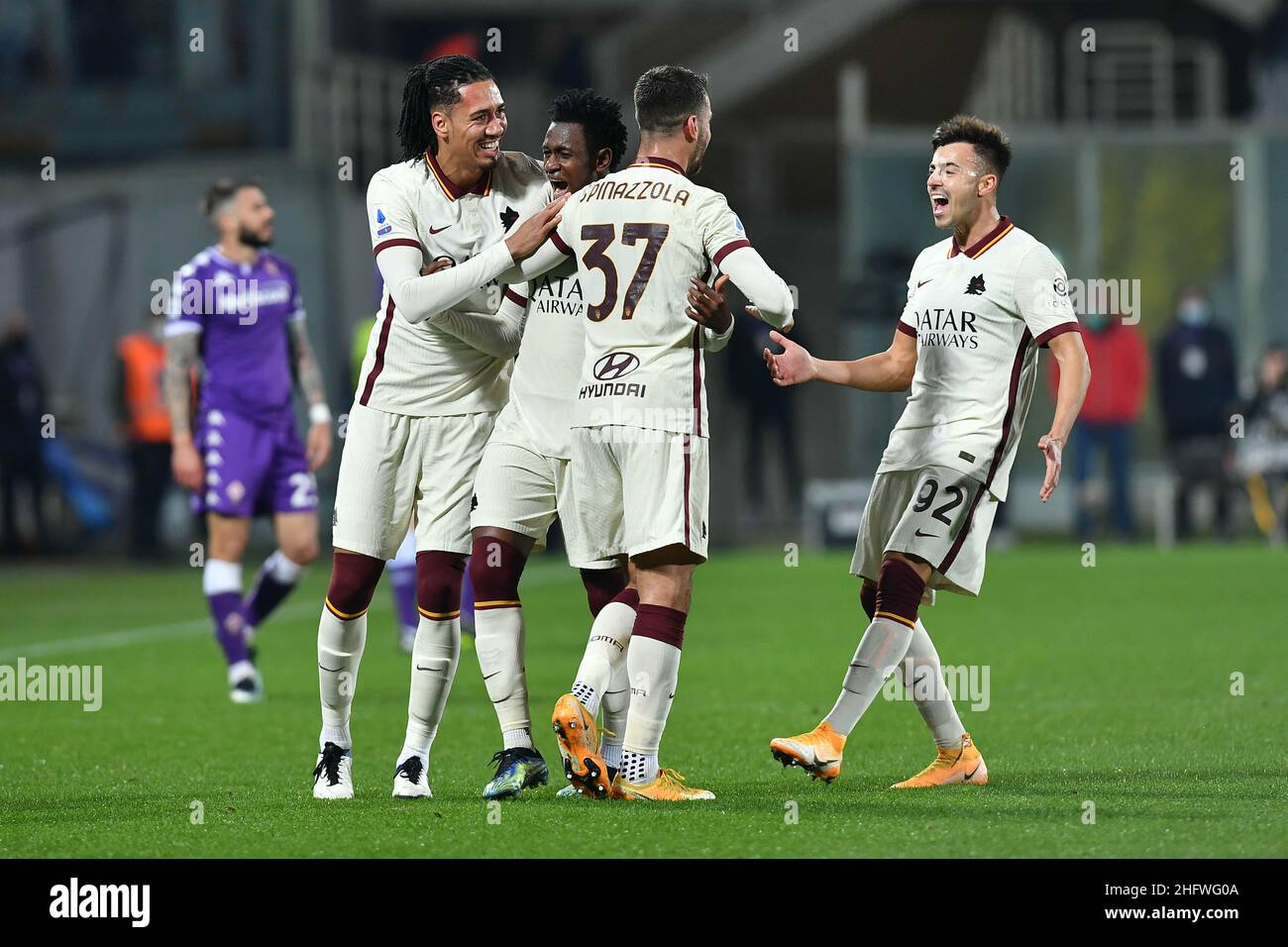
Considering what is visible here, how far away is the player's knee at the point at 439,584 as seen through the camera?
7.00 metres

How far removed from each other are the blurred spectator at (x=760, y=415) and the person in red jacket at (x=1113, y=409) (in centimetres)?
325

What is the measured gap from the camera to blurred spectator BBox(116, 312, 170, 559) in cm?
2003

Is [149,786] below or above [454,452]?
below

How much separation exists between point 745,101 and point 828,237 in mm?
2998

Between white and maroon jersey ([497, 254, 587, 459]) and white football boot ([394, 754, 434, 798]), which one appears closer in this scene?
white football boot ([394, 754, 434, 798])

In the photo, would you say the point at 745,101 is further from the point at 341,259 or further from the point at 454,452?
the point at 454,452

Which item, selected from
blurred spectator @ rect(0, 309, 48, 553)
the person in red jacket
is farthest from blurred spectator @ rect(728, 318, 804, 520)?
blurred spectator @ rect(0, 309, 48, 553)

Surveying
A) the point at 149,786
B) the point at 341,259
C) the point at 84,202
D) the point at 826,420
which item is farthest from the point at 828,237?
the point at 149,786

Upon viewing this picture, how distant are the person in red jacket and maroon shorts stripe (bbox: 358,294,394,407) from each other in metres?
14.1

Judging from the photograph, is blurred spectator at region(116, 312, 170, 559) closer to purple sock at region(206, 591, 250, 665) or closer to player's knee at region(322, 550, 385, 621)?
purple sock at region(206, 591, 250, 665)

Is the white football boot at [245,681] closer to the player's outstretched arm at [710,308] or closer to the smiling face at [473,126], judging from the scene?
the smiling face at [473,126]

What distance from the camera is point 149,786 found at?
7.47 metres
